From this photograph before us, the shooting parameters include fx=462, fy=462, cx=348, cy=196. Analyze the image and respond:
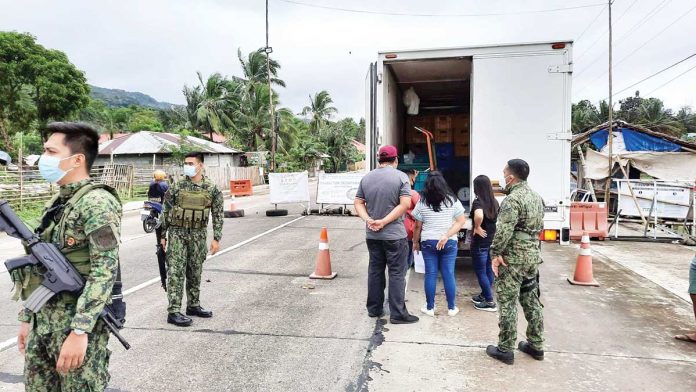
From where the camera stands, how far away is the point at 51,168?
228cm

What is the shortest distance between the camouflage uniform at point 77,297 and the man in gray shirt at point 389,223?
306cm

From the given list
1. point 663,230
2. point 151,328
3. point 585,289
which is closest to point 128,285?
point 151,328

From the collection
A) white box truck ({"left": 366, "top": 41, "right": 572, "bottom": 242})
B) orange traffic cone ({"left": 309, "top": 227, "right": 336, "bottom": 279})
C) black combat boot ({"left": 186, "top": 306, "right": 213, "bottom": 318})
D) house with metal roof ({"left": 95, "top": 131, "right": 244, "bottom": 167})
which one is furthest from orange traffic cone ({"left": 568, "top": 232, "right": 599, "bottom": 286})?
house with metal roof ({"left": 95, "top": 131, "right": 244, "bottom": 167})

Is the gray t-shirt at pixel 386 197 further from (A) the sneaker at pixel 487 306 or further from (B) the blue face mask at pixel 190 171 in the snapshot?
(B) the blue face mask at pixel 190 171

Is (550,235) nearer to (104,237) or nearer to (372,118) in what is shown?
(372,118)

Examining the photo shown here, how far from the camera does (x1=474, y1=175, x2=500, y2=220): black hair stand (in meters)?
5.54

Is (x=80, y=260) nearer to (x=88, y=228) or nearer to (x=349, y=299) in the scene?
(x=88, y=228)

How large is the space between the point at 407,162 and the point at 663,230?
278 inches

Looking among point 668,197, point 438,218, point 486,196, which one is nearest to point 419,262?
point 438,218

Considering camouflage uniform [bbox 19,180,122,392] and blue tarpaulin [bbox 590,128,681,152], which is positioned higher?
blue tarpaulin [bbox 590,128,681,152]

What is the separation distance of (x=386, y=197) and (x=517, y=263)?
1.52 m

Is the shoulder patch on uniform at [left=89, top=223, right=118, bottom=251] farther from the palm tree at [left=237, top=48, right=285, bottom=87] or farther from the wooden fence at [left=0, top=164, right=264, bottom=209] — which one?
the palm tree at [left=237, top=48, right=285, bottom=87]

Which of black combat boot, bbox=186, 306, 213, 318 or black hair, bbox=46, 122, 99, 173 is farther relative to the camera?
black combat boot, bbox=186, 306, 213, 318

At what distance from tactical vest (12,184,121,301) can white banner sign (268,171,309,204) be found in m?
14.2
